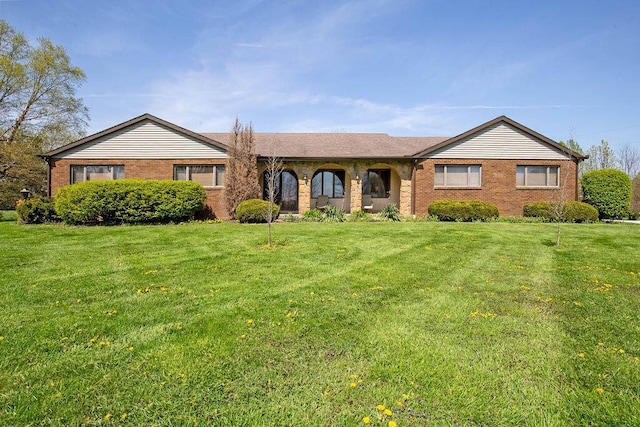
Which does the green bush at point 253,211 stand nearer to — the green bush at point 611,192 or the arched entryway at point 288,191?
the arched entryway at point 288,191

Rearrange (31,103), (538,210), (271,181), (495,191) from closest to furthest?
(271,181) → (538,210) → (495,191) → (31,103)

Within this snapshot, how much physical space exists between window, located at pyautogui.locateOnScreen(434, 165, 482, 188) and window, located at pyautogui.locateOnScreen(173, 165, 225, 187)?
10.6m

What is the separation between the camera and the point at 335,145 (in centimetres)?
1884

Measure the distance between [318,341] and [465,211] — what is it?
1325 centimetres

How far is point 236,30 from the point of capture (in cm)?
1084

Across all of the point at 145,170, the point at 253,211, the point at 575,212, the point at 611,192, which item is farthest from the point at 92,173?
the point at 611,192

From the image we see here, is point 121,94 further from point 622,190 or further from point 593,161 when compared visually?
point 593,161

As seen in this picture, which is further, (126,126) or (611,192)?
(611,192)

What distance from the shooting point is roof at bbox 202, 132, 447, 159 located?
676 inches

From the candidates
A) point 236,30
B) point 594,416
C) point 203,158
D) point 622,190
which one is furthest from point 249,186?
point 622,190

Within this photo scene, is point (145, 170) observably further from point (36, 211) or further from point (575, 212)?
point (575, 212)

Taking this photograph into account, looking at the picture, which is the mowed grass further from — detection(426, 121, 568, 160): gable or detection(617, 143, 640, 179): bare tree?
detection(617, 143, 640, 179): bare tree

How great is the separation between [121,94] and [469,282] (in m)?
18.2

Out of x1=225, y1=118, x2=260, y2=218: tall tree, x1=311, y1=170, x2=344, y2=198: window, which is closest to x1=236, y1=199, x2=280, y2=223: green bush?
x1=225, y1=118, x2=260, y2=218: tall tree
